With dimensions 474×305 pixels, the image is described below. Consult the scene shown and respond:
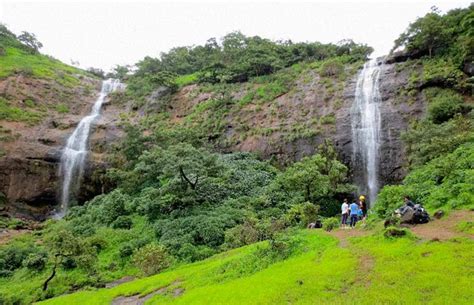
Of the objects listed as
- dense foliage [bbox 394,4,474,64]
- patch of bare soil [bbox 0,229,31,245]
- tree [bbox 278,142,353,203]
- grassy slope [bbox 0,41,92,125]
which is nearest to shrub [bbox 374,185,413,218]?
tree [bbox 278,142,353,203]

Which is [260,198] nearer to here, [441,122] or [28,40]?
[441,122]

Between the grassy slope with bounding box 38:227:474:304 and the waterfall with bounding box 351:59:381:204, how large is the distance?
15.3 meters

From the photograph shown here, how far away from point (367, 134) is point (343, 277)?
22.4m

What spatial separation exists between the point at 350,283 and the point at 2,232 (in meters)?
28.3

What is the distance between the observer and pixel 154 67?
60906 mm

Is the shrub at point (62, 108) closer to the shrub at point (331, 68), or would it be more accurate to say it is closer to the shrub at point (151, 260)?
the shrub at point (331, 68)

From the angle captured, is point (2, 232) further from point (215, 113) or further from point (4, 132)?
point (215, 113)

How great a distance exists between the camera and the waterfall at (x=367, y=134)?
29.5 metres

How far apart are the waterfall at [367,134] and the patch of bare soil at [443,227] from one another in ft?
45.2

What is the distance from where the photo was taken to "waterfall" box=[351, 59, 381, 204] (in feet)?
96.8

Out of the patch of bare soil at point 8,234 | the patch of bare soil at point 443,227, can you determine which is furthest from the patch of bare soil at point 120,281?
the patch of bare soil at point 443,227

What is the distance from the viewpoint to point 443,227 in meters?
13.8

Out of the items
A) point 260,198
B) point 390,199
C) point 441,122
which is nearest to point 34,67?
point 260,198

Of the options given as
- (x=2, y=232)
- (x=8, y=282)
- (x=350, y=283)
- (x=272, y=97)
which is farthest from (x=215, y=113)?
(x=350, y=283)
